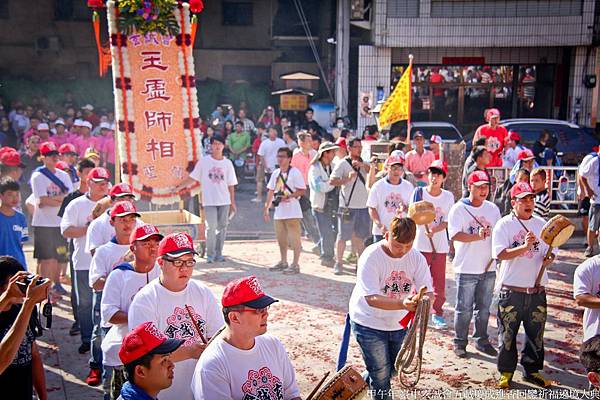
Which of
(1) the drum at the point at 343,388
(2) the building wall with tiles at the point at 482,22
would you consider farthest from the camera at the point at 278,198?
(2) the building wall with tiles at the point at 482,22

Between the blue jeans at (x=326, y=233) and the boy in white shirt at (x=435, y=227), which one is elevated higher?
the boy in white shirt at (x=435, y=227)

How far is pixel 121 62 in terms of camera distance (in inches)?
414

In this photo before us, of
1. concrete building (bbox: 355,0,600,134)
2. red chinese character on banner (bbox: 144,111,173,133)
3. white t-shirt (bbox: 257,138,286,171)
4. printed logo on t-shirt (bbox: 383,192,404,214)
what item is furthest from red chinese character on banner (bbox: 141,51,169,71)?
concrete building (bbox: 355,0,600,134)

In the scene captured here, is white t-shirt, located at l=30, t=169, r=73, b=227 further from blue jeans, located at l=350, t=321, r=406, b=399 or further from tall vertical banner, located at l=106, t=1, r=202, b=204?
blue jeans, located at l=350, t=321, r=406, b=399

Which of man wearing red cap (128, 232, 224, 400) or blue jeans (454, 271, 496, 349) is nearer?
man wearing red cap (128, 232, 224, 400)

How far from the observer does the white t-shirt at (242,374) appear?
4.00m

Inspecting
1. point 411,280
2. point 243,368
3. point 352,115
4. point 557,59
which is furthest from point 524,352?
point 557,59

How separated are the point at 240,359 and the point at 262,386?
21 cm

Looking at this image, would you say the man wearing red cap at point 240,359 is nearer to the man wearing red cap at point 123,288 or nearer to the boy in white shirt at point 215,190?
the man wearing red cap at point 123,288

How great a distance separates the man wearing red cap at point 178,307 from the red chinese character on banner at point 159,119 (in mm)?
6321

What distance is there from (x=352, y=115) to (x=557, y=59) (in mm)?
7103

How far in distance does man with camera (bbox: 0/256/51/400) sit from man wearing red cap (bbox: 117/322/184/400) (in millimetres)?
769

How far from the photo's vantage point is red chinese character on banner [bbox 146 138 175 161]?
10.8 metres

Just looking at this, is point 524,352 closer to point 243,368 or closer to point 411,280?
point 411,280
